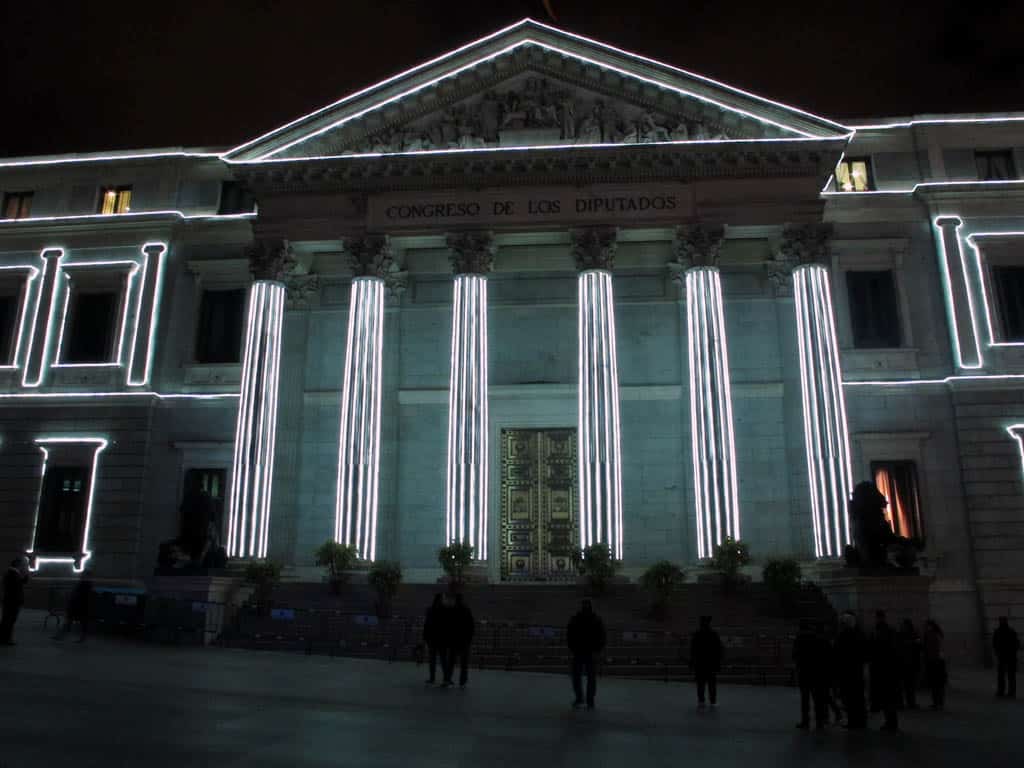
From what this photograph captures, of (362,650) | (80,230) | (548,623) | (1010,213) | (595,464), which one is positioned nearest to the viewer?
(362,650)

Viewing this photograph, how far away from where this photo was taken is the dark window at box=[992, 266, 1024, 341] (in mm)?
27844

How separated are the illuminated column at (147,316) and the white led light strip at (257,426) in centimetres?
487

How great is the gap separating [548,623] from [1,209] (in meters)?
26.5

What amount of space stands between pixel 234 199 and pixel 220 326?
4829 mm

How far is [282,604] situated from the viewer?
883 inches

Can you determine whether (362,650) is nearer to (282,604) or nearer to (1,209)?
(282,604)

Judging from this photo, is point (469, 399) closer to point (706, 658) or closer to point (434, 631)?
point (434, 631)

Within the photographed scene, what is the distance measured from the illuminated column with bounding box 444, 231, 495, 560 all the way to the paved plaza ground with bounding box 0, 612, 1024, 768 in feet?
28.1

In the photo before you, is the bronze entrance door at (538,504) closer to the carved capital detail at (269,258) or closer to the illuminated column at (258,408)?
the illuminated column at (258,408)

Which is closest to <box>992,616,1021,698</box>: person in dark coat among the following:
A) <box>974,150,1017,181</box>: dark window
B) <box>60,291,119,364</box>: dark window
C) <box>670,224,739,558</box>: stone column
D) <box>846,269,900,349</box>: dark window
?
<box>670,224,739,558</box>: stone column

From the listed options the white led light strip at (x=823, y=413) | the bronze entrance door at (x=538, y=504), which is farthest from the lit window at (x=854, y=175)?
the bronze entrance door at (x=538, y=504)

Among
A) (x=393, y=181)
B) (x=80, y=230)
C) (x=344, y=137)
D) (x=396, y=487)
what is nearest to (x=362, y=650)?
(x=396, y=487)

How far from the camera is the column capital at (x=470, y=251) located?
2667 centimetres

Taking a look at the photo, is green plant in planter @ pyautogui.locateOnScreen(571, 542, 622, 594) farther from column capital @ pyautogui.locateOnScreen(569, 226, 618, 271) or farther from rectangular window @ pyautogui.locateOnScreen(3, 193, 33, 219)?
rectangular window @ pyautogui.locateOnScreen(3, 193, 33, 219)
